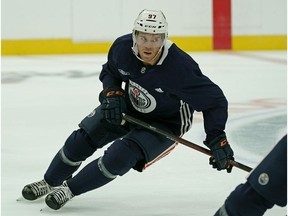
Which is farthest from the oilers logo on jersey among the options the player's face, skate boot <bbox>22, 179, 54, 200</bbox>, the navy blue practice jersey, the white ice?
skate boot <bbox>22, 179, 54, 200</bbox>

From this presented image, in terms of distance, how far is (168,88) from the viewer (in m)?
3.09

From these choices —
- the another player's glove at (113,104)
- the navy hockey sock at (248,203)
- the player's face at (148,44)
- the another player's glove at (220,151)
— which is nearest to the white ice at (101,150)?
the another player's glove at (220,151)

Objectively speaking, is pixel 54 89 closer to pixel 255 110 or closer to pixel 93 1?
pixel 255 110

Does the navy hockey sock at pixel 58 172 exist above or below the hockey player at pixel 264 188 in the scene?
below

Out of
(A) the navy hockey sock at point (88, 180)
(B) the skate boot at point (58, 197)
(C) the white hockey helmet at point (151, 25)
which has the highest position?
(C) the white hockey helmet at point (151, 25)

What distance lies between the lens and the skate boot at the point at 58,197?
312 centimetres

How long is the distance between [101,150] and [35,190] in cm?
112

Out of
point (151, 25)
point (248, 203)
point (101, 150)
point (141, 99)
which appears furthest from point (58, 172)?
point (248, 203)

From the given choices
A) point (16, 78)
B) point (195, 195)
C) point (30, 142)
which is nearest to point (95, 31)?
point (16, 78)

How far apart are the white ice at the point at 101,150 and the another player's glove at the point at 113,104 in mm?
374

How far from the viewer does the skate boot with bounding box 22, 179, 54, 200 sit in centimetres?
328

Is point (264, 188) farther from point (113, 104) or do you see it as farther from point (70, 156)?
point (70, 156)

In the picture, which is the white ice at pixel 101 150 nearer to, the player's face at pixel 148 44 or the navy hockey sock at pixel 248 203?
the player's face at pixel 148 44

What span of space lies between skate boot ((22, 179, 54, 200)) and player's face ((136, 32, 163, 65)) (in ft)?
2.38
